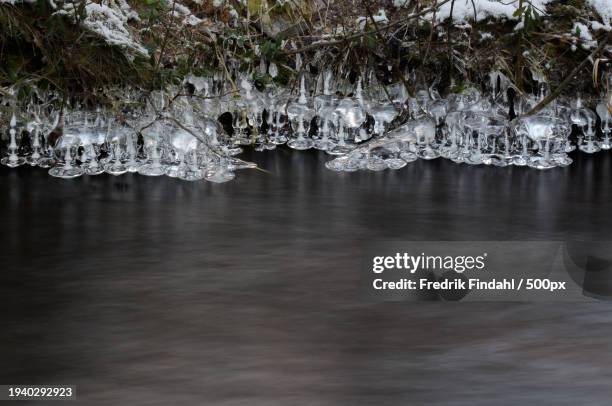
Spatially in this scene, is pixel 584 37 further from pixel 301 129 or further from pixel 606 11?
pixel 301 129

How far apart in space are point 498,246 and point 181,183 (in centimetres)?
54

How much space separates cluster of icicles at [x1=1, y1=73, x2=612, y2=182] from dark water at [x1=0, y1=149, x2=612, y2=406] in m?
0.06

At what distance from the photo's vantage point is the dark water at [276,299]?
38.4 inches

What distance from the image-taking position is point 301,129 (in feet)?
6.82

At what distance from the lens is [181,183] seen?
1754 mm

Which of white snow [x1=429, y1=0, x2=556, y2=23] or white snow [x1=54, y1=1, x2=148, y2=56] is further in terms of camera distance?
white snow [x1=429, y1=0, x2=556, y2=23]

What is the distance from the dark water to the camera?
3.20 feet

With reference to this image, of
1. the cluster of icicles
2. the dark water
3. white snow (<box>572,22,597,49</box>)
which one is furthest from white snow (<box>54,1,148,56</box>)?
white snow (<box>572,22,597,49</box>)
